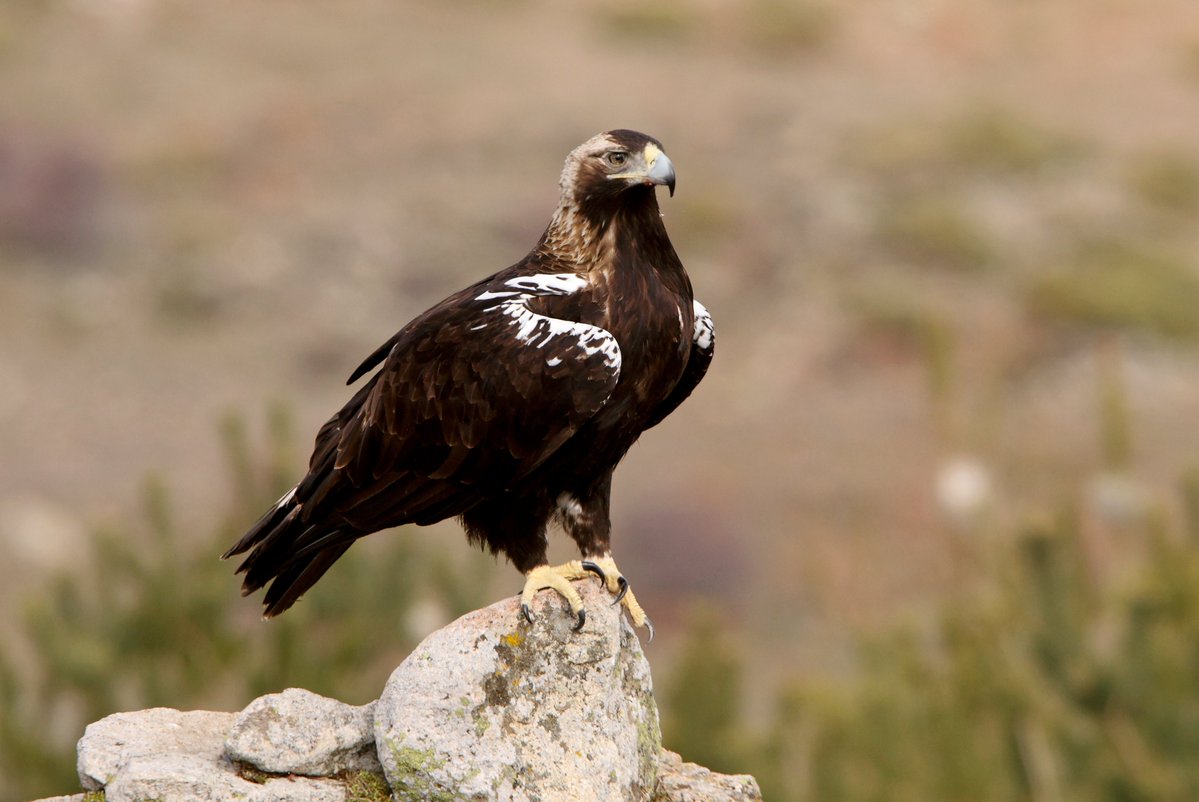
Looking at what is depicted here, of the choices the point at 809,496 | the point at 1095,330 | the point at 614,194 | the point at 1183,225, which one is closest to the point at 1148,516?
the point at 614,194

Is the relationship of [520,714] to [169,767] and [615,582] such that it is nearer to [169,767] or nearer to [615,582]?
[615,582]

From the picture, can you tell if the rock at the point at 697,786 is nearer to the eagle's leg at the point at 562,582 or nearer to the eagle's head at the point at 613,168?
the eagle's leg at the point at 562,582

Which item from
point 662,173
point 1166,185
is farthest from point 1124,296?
point 662,173

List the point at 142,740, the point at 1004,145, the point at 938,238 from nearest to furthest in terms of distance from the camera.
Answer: the point at 142,740
the point at 938,238
the point at 1004,145

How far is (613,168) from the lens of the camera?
577cm

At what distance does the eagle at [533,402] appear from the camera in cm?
555

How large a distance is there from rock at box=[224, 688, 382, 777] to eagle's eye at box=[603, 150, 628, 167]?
2.13 m

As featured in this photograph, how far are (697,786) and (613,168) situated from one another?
227cm

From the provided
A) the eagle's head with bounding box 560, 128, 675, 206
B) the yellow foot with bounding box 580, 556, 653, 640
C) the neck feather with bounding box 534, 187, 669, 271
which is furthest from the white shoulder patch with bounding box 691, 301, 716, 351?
the yellow foot with bounding box 580, 556, 653, 640

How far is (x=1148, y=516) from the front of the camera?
1145 cm

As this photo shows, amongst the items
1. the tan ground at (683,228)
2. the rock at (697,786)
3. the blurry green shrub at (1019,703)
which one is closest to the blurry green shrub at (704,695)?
the blurry green shrub at (1019,703)

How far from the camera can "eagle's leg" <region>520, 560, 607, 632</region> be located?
543 cm

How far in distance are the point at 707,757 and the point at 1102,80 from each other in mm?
36688

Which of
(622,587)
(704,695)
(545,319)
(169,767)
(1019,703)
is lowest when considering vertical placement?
(1019,703)
